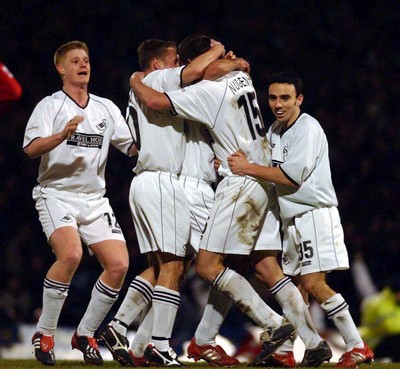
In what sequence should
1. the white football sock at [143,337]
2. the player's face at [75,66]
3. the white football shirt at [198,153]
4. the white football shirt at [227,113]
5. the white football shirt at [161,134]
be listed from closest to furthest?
the white football shirt at [227,113], the white football shirt at [161,134], the white football shirt at [198,153], the white football sock at [143,337], the player's face at [75,66]

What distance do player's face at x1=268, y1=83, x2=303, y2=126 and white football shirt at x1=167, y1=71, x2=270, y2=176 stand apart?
0.15 m

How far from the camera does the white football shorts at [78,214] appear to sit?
7312 millimetres

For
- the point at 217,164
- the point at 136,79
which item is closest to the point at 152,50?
the point at 136,79

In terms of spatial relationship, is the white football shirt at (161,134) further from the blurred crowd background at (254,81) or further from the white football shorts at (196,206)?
the blurred crowd background at (254,81)

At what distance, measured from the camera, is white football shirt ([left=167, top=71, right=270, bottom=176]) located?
22.0ft

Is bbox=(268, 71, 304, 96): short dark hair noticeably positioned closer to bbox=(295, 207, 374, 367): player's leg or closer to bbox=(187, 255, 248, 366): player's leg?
bbox=(295, 207, 374, 367): player's leg

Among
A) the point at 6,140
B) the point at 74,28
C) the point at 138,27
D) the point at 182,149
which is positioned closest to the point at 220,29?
the point at 138,27

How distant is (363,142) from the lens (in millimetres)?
13336

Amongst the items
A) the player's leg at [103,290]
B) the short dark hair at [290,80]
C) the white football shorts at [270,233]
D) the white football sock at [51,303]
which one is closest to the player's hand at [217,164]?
the white football shorts at [270,233]

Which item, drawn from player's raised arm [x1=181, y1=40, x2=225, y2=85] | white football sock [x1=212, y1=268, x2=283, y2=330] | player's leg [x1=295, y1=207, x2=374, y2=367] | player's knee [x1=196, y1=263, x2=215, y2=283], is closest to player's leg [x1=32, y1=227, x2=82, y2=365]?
player's knee [x1=196, y1=263, x2=215, y2=283]

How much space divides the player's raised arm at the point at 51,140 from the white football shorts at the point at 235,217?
1098 millimetres

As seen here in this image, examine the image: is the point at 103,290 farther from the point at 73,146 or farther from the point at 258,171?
the point at 258,171

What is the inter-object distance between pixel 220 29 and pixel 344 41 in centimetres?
187

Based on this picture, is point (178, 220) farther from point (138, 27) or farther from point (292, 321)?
point (138, 27)
